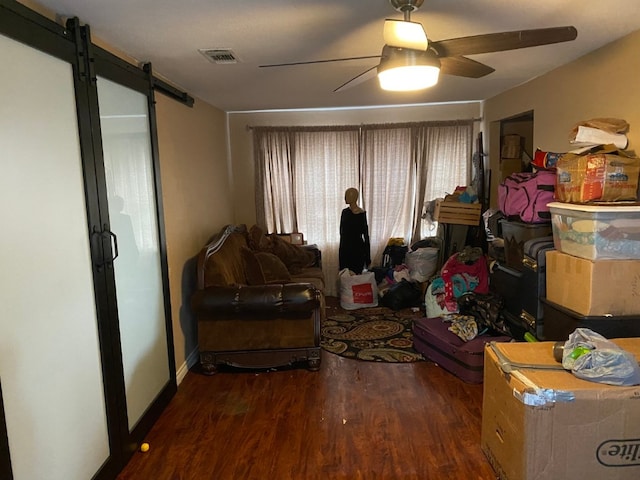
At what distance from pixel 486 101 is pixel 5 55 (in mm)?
4438

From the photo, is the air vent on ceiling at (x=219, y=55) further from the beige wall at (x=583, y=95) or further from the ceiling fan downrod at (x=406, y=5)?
the beige wall at (x=583, y=95)

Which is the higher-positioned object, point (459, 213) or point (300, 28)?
point (300, 28)

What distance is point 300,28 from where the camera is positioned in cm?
221

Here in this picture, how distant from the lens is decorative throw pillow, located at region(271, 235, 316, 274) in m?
4.77

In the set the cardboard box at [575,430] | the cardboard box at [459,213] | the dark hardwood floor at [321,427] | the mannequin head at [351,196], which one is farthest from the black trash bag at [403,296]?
the cardboard box at [575,430]

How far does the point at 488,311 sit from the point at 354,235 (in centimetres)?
193

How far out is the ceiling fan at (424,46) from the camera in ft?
5.85

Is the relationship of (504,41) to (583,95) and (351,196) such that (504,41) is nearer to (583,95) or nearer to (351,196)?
(583,95)

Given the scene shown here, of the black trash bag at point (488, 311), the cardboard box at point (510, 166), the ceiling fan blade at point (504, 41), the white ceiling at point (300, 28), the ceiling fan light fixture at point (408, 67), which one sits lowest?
the black trash bag at point (488, 311)

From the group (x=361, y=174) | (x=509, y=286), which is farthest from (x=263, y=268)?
(x=509, y=286)

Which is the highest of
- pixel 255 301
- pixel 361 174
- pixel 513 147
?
pixel 513 147

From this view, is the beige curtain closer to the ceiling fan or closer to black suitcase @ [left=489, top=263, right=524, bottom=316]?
black suitcase @ [left=489, top=263, right=524, bottom=316]

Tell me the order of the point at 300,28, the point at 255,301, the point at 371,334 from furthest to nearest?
the point at 371,334
the point at 255,301
the point at 300,28

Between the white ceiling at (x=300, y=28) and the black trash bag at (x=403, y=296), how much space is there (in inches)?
91.2
